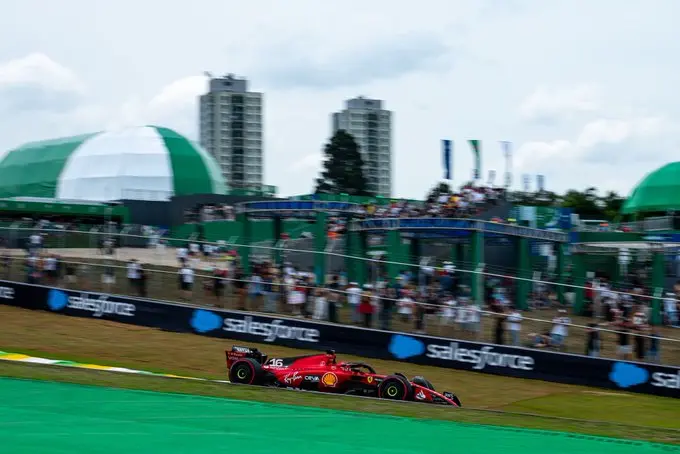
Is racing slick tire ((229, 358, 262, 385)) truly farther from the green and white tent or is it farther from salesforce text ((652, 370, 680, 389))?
the green and white tent

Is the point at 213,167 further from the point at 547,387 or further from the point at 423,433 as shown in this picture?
the point at 423,433

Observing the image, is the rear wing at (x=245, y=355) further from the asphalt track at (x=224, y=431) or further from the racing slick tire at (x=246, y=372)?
the asphalt track at (x=224, y=431)

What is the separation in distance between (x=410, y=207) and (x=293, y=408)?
77.1 feet

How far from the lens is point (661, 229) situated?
130ft

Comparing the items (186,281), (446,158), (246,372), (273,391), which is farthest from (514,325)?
(446,158)

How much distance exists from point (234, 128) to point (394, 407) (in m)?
148

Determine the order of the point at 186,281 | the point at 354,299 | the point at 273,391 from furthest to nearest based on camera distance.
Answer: the point at 186,281 < the point at 354,299 < the point at 273,391

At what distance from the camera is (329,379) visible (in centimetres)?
1595

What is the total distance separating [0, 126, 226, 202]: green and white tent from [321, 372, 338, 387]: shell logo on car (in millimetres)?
37937

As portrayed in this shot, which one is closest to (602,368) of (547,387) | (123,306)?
(547,387)

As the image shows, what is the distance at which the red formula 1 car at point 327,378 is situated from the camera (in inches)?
607

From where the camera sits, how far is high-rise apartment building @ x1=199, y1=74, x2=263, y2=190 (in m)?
158

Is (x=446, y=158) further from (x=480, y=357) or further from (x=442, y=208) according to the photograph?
(x=480, y=357)

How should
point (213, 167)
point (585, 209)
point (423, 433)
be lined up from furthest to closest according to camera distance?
1. point (585, 209)
2. point (213, 167)
3. point (423, 433)
